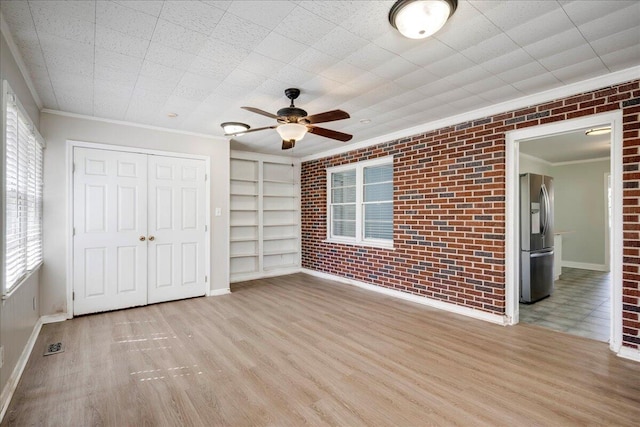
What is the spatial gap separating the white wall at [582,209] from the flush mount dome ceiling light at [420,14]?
24.4 ft

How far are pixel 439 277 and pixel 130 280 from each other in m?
4.28

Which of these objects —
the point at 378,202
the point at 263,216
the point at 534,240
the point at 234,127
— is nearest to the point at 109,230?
the point at 234,127

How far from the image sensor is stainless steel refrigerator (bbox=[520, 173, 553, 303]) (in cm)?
448

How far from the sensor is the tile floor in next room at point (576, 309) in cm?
345

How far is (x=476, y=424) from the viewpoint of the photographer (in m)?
1.89

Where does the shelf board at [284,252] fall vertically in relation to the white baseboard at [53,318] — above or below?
above

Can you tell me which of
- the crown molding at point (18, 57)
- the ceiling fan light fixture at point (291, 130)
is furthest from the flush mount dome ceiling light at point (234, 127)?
the crown molding at point (18, 57)

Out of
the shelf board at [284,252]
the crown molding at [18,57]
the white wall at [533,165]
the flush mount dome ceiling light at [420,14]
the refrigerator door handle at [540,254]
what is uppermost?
the crown molding at [18,57]

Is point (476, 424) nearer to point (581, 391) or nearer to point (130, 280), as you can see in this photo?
point (581, 391)

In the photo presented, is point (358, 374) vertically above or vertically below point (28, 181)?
below

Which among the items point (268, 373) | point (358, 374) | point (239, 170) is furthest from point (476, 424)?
point (239, 170)

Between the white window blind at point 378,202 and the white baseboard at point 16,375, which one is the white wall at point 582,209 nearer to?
the white window blind at point 378,202

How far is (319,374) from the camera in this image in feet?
8.18

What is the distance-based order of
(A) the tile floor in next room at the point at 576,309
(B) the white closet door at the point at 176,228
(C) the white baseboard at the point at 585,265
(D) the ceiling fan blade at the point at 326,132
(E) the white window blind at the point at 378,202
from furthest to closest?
(C) the white baseboard at the point at 585,265, (E) the white window blind at the point at 378,202, (B) the white closet door at the point at 176,228, (A) the tile floor in next room at the point at 576,309, (D) the ceiling fan blade at the point at 326,132
